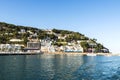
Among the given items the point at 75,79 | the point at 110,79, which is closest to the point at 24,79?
the point at 75,79

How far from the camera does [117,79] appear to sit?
158 ft

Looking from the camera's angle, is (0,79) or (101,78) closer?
(0,79)

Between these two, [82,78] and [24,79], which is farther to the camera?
[82,78]

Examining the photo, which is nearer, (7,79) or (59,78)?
(7,79)

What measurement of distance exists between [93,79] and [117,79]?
457 cm

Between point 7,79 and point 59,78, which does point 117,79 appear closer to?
point 59,78

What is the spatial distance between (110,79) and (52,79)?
1099cm

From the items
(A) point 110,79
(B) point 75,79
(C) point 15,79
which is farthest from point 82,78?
(C) point 15,79

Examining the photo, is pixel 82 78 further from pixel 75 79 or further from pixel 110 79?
pixel 110 79

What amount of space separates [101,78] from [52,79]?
31.7 feet

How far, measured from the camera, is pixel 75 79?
4750 centimetres

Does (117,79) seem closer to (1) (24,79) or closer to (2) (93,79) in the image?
(2) (93,79)

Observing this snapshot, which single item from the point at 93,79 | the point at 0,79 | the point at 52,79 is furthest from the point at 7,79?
the point at 93,79

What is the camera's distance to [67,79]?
46.9 m
